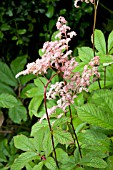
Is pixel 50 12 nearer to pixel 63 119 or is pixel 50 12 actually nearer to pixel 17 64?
pixel 17 64

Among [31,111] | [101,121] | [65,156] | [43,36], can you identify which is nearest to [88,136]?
[101,121]

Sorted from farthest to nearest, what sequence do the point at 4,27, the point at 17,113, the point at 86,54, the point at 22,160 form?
the point at 4,27 → the point at 17,113 → the point at 86,54 → the point at 22,160

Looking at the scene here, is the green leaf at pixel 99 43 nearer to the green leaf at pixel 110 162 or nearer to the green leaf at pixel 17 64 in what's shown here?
the green leaf at pixel 110 162

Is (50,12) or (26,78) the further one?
(50,12)

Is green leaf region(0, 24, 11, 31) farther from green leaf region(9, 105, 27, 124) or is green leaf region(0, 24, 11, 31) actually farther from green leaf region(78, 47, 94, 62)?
green leaf region(78, 47, 94, 62)

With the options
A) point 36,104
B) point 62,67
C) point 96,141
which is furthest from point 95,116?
point 36,104

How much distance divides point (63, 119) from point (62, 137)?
63mm

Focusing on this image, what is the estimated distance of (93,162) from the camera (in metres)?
1.15

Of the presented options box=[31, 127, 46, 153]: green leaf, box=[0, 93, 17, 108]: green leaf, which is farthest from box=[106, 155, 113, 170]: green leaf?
box=[0, 93, 17, 108]: green leaf

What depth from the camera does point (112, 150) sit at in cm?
120

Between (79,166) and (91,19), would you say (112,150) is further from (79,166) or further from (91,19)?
(91,19)

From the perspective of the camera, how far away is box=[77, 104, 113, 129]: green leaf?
46.1 inches

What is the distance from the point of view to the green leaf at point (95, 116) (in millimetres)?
1172

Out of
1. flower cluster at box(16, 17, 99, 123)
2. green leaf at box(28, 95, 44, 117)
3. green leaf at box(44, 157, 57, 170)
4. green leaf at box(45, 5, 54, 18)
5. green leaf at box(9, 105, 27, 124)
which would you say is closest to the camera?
flower cluster at box(16, 17, 99, 123)
